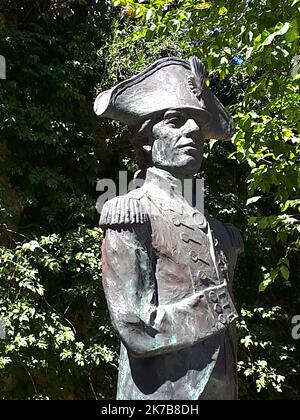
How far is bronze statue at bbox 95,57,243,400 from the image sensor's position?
1995 mm

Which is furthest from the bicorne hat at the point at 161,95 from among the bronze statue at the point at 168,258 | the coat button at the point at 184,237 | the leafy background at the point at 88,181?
the leafy background at the point at 88,181

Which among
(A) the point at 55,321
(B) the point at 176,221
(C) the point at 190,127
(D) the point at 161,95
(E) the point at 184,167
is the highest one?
(D) the point at 161,95

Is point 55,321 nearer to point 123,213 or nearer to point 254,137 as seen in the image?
point 254,137

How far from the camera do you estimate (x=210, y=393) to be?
2.02 m

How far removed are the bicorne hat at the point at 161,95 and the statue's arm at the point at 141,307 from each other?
454 millimetres

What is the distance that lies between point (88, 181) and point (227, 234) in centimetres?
428

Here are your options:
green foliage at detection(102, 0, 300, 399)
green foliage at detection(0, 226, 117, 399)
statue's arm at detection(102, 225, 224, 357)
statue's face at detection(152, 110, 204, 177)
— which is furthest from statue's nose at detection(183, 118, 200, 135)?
green foliage at detection(0, 226, 117, 399)

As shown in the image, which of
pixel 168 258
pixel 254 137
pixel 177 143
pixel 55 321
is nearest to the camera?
pixel 168 258

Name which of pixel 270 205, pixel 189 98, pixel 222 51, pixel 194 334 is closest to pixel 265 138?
pixel 222 51

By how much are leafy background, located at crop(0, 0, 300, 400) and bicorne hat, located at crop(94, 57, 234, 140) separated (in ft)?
6.00

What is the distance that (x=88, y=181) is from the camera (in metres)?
6.60

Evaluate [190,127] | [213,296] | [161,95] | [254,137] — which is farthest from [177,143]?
[254,137]

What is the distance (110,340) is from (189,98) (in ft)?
13.1

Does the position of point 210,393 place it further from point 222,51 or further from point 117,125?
point 117,125
